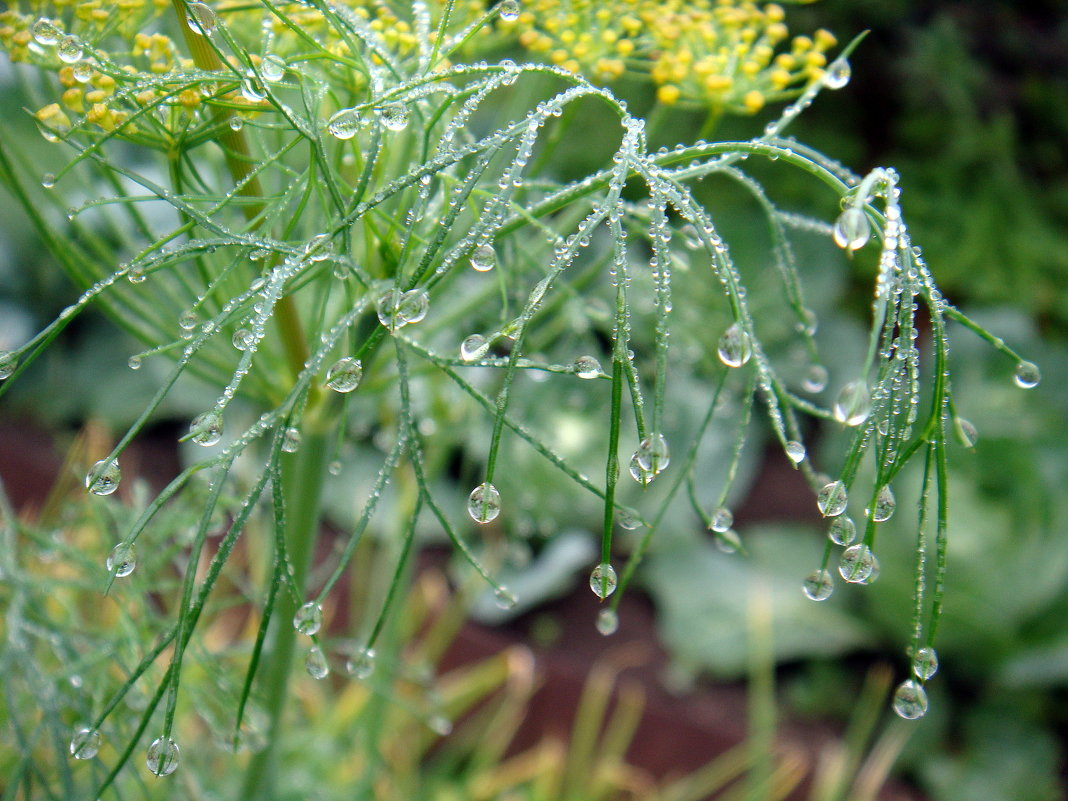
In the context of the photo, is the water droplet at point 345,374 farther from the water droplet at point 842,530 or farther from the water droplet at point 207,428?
the water droplet at point 842,530

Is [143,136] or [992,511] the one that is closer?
[143,136]

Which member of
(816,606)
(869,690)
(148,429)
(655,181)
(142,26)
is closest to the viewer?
(655,181)

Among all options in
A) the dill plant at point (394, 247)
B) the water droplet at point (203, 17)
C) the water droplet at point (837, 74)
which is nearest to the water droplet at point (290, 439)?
the dill plant at point (394, 247)

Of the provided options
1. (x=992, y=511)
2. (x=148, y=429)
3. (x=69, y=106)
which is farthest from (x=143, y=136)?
(x=148, y=429)

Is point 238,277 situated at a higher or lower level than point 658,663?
higher

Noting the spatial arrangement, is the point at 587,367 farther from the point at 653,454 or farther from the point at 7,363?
the point at 7,363

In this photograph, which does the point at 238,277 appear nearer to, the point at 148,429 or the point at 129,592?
the point at 129,592

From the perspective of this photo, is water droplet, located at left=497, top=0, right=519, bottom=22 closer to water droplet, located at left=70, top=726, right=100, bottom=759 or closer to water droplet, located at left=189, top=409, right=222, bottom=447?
water droplet, located at left=189, top=409, right=222, bottom=447

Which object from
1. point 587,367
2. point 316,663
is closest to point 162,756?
point 316,663
